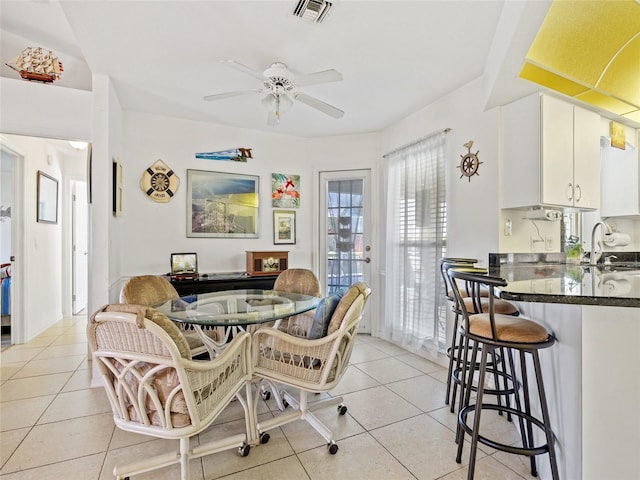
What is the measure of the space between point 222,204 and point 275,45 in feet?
6.67

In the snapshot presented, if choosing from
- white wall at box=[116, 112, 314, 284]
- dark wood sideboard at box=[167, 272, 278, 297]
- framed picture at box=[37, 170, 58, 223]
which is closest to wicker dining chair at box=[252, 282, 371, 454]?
dark wood sideboard at box=[167, 272, 278, 297]

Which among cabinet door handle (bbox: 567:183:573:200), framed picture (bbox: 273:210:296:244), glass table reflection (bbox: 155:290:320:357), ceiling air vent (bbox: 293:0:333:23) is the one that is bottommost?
glass table reflection (bbox: 155:290:320:357)

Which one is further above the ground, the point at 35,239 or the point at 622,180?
→ the point at 622,180

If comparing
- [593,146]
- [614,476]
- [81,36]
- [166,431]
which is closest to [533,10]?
[593,146]

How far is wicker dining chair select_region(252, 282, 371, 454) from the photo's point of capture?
179cm

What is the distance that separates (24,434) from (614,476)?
10.1 ft

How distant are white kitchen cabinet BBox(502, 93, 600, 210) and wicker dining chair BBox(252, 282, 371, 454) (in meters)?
1.58

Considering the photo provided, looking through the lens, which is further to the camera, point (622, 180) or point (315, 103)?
point (622, 180)

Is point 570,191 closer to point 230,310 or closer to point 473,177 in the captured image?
point 473,177

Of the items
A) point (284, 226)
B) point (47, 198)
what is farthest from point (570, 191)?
point (47, 198)

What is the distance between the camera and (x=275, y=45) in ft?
7.55

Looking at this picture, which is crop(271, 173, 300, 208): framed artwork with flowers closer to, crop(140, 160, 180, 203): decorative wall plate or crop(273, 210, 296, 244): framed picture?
crop(273, 210, 296, 244): framed picture

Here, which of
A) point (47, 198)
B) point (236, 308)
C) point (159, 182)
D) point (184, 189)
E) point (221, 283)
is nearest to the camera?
point (236, 308)

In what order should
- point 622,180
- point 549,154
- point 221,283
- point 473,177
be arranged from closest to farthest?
point 549,154
point 473,177
point 622,180
point 221,283
